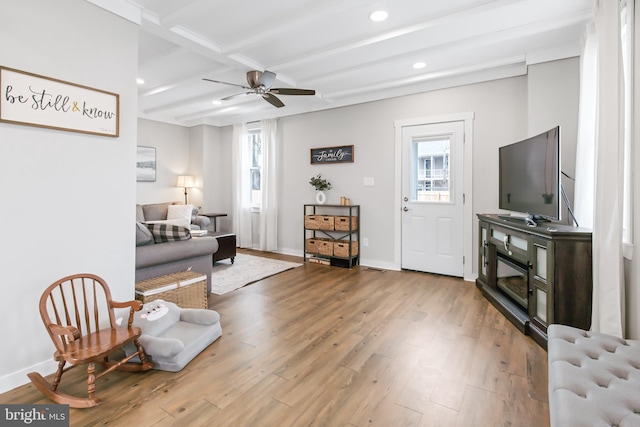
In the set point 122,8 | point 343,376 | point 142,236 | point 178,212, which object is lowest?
point 343,376

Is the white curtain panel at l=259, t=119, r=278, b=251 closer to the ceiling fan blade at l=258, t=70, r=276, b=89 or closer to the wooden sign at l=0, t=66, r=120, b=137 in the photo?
the ceiling fan blade at l=258, t=70, r=276, b=89

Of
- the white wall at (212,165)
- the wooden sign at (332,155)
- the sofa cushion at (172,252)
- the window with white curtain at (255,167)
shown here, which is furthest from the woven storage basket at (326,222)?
the white wall at (212,165)

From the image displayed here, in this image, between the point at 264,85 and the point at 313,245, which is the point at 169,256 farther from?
the point at 313,245

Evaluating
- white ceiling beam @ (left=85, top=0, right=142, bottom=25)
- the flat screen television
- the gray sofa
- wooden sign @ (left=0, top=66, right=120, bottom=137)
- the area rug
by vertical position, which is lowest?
the area rug

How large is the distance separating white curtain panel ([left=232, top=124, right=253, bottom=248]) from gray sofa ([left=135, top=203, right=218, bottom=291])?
2861 millimetres

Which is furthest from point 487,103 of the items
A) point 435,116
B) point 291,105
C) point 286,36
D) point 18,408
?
point 18,408

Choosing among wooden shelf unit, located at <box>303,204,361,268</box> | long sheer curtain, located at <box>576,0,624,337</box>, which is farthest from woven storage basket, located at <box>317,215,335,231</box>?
long sheer curtain, located at <box>576,0,624,337</box>

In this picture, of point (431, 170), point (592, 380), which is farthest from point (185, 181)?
point (592, 380)

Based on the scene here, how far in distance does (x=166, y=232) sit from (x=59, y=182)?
3.81 ft

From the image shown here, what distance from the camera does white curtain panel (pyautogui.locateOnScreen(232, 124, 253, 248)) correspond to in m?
6.46

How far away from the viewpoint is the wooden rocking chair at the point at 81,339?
1662mm

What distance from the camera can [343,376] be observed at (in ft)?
6.54

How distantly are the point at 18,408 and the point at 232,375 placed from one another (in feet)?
3.53

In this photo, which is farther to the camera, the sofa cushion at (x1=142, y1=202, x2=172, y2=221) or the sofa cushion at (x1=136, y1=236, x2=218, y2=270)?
the sofa cushion at (x1=142, y1=202, x2=172, y2=221)
